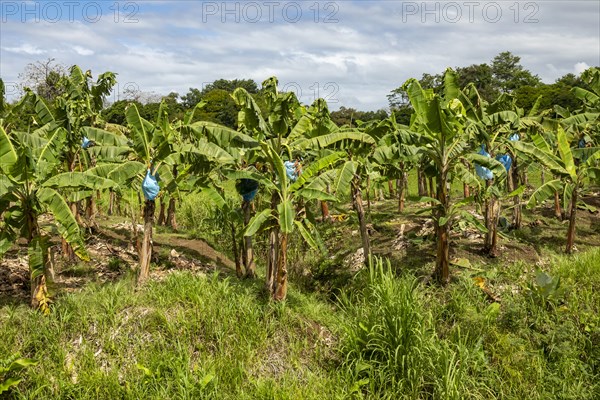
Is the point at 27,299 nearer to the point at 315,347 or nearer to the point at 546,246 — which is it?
the point at 315,347

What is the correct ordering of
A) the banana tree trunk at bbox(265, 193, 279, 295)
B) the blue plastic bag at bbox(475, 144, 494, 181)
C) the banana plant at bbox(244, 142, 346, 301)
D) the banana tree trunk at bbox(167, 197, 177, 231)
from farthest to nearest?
1. the banana tree trunk at bbox(167, 197, 177, 231)
2. the blue plastic bag at bbox(475, 144, 494, 181)
3. the banana tree trunk at bbox(265, 193, 279, 295)
4. the banana plant at bbox(244, 142, 346, 301)

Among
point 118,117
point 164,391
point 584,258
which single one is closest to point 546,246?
point 584,258

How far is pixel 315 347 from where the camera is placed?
684cm

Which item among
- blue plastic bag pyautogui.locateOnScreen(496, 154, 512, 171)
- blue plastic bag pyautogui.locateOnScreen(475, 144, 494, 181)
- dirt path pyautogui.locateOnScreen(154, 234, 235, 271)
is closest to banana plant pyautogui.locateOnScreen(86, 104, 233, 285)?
dirt path pyautogui.locateOnScreen(154, 234, 235, 271)

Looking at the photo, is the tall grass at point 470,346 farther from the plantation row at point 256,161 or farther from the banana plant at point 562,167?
the banana plant at point 562,167

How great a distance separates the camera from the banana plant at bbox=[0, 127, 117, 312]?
20.7ft

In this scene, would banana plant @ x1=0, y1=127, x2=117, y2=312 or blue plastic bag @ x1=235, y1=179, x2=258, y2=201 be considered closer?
banana plant @ x1=0, y1=127, x2=117, y2=312

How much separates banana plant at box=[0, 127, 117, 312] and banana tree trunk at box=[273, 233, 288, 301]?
2447 millimetres

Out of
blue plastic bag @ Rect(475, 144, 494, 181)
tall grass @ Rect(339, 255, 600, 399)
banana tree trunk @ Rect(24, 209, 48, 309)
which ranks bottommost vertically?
tall grass @ Rect(339, 255, 600, 399)

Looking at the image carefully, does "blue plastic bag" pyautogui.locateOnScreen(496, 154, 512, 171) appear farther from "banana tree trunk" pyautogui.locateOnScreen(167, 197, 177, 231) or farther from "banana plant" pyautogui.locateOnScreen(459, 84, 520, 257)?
"banana tree trunk" pyautogui.locateOnScreen(167, 197, 177, 231)

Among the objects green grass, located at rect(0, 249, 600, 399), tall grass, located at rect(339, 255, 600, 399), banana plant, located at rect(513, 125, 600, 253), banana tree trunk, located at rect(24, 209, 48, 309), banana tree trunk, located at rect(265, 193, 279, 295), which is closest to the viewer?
green grass, located at rect(0, 249, 600, 399)

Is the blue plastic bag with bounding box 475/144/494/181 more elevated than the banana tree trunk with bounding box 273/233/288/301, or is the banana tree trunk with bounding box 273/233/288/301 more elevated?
the blue plastic bag with bounding box 475/144/494/181

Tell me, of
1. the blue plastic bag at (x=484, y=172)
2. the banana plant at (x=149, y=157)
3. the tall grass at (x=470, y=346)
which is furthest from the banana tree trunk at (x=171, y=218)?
the blue plastic bag at (x=484, y=172)

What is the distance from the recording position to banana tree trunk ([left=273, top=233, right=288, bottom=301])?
7215 millimetres
